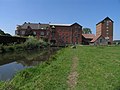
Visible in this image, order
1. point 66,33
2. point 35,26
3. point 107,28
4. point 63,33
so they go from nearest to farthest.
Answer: point 63,33, point 66,33, point 107,28, point 35,26

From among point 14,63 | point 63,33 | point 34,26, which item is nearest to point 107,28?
point 63,33

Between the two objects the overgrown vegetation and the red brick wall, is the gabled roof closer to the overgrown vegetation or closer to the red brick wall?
the red brick wall

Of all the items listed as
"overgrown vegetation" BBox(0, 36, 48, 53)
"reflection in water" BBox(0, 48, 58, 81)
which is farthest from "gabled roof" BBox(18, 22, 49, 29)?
"reflection in water" BBox(0, 48, 58, 81)

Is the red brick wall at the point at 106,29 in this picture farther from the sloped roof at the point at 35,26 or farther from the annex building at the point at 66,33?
the sloped roof at the point at 35,26

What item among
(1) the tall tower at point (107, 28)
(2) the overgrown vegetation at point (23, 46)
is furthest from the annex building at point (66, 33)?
(2) the overgrown vegetation at point (23, 46)

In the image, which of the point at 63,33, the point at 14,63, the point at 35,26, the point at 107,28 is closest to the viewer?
the point at 14,63

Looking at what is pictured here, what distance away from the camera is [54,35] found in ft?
292

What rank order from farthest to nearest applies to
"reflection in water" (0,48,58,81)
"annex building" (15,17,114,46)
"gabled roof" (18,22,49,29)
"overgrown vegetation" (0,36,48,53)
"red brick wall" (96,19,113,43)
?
1. "gabled roof" (18,22,49,29)
2. "red brick wall" (96,19,113,43)
3. "annex building" (15,17,114,46)
4. "overgrown vegetation" (0,36,48,53)
5. "reflection in water" (0,48,58,81)

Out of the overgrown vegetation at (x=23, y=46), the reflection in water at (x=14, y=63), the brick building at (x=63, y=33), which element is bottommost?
the reflection in water at (x=14, y=63)

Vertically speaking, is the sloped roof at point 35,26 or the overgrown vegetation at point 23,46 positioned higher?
the sloped roof at point 35,26

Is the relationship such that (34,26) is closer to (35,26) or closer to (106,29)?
(35,26)

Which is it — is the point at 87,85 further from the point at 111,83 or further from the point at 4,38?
the point at 4,38

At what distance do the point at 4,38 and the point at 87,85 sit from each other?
38.5 meters

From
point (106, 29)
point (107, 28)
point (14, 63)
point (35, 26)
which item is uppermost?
point (35, 26)
